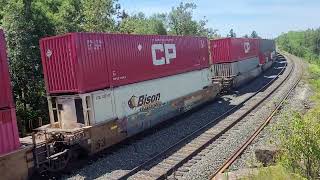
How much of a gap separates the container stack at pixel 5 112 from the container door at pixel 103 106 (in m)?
3.52

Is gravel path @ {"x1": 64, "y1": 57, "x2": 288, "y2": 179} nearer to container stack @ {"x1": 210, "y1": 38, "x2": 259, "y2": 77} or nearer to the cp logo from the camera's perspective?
the cp logo

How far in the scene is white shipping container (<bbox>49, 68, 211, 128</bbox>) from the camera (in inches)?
570

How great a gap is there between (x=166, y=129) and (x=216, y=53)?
13228 mm

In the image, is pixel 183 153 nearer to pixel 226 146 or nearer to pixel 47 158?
pixel 226 146

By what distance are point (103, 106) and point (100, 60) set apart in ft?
Answer: 5.51

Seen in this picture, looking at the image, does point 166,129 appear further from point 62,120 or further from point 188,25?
point 188,25

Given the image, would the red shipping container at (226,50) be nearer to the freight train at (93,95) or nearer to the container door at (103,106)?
the freight train at (93,95)

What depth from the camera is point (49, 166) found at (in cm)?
1300

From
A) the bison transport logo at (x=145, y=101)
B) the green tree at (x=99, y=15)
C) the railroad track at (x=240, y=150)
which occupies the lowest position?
the railroad track at (x=240, y=150)

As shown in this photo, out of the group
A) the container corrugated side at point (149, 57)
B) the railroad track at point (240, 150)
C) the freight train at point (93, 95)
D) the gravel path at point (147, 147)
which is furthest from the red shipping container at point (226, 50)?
the railroad track at point (240, 150)

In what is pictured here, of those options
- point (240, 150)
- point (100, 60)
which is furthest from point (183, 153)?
point (100, 60)

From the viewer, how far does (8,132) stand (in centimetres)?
1141

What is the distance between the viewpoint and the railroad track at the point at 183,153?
40.8 ft

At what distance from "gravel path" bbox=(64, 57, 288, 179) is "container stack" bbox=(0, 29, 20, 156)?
233 centimetres
